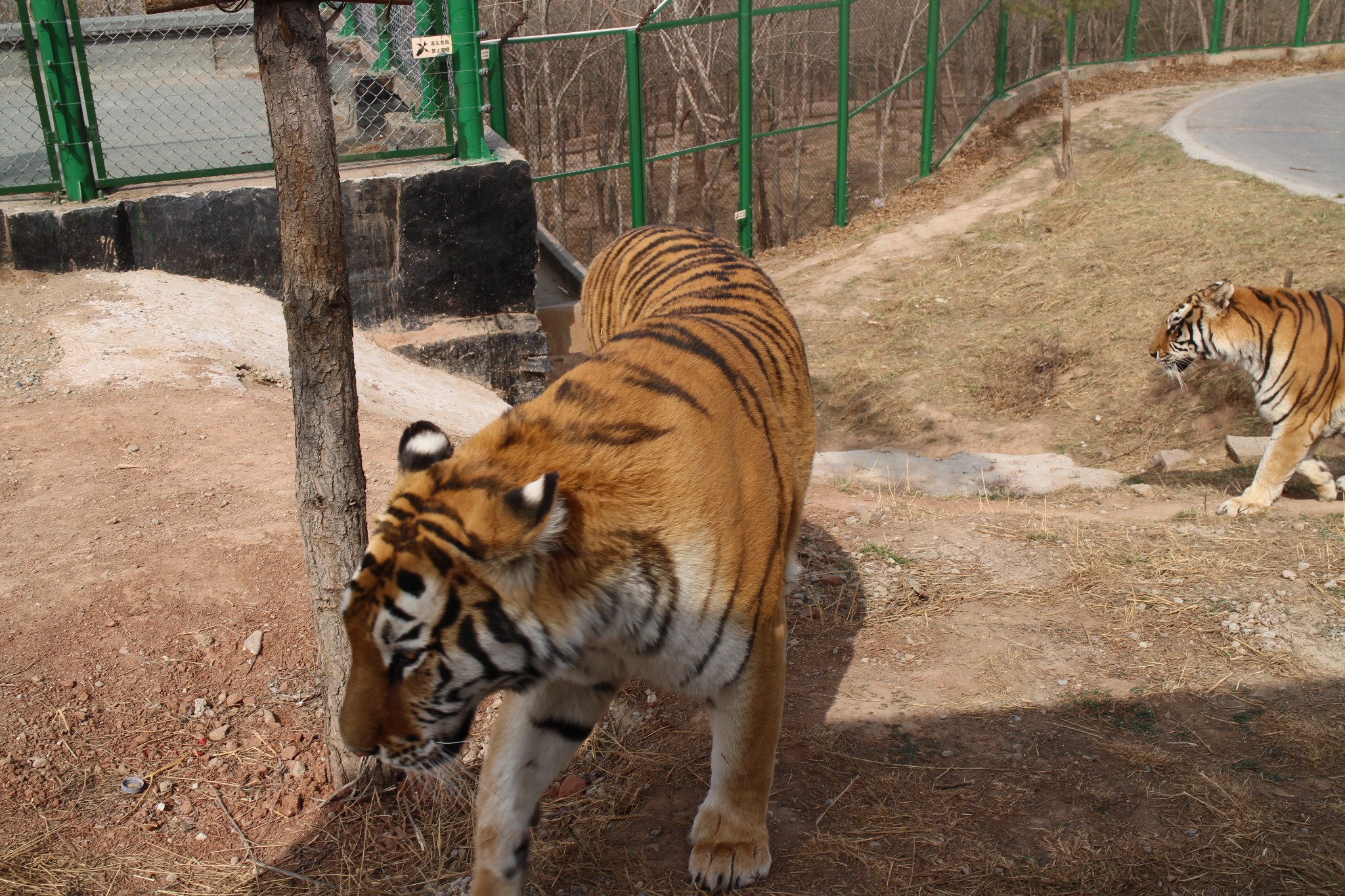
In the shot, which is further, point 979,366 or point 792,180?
point 792,180

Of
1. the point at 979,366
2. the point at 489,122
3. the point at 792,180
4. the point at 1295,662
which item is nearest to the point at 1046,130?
the point at 792,180

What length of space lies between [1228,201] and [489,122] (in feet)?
25.8

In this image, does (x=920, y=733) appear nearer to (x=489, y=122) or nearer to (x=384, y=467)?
(x=384, y=467)

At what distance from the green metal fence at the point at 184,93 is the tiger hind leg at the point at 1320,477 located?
5764mm

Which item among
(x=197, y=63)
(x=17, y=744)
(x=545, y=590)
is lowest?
(x=17, y=744)

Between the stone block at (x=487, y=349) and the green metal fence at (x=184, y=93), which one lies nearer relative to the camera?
the green metal fence at (x=184, y=93)

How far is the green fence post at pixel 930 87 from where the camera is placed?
44.5ft

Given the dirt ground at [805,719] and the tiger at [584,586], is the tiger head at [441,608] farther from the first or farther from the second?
the dirt ground at [805,719]

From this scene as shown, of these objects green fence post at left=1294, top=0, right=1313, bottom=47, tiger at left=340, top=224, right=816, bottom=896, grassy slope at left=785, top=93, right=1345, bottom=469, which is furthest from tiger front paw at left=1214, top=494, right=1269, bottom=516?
green fence post at left=1294, top=0, right=1313, bottom=47

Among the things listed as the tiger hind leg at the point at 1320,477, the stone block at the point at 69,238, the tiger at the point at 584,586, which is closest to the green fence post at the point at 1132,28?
the tiger hind leg at the point at 1320,477

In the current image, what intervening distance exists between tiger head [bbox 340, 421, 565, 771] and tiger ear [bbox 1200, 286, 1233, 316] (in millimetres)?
5797

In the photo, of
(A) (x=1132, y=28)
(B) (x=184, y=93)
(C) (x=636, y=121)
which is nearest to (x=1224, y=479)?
(C) (x=636, y=121)

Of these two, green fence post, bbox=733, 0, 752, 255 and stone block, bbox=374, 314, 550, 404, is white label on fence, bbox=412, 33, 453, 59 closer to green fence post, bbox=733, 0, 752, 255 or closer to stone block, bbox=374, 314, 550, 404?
stone block, bbox=374, 314, 550, 404

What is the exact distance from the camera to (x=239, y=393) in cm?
535
